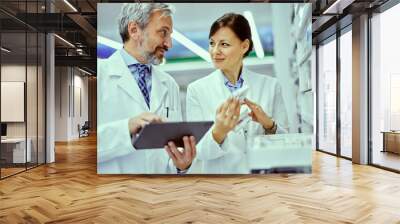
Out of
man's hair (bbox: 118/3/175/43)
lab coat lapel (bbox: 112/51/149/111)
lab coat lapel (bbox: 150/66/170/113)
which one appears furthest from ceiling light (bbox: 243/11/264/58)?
lab coat lapel (bbox: 112/51/149/111)

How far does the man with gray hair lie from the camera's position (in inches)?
268

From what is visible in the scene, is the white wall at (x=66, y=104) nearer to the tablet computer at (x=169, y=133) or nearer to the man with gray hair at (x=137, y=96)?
the man with gray hair at (x=137, y=96)

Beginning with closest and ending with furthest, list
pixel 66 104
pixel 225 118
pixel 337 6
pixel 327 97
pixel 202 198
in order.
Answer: pixel 202 198
pixel 225 118
pixel 337 6
pixel 327 97
pixel 66 104

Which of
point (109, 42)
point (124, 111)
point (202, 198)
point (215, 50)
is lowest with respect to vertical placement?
point (202, 198)

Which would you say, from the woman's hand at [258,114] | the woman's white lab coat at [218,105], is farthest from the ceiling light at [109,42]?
the woman's hand at [258,114]

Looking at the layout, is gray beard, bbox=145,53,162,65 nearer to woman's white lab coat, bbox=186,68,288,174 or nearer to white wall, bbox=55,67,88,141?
woman's white lab coat, bbox=186,68,288,174

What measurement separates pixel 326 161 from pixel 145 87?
15.9 ft

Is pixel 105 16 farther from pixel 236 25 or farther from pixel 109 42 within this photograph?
pixel 236 25

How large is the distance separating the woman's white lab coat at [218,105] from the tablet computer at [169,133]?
0.10m

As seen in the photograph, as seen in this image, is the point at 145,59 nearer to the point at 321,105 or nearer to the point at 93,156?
the point at 93,156

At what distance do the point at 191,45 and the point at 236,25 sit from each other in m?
0.85

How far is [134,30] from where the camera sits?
271 inches

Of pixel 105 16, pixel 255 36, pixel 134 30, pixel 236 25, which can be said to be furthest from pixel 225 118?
pixel 105 16

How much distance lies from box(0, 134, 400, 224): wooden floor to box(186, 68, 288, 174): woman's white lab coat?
260 mm
